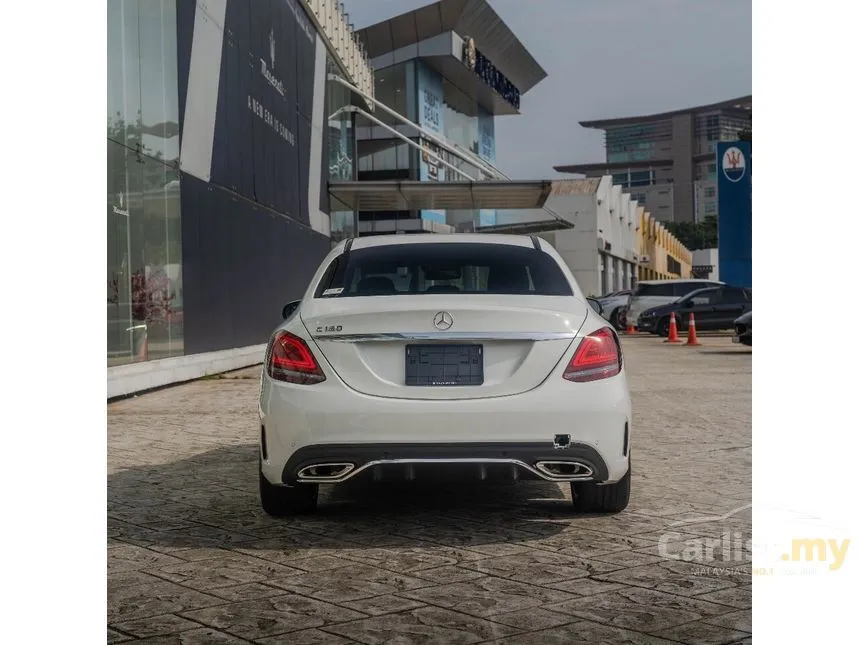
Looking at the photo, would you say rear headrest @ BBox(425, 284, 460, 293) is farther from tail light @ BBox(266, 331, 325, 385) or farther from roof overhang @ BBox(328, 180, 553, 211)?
roof overhang @ BBox(328, 180, 553, 211)

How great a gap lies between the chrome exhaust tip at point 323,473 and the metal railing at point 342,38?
23639mm

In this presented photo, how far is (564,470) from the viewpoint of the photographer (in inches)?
197

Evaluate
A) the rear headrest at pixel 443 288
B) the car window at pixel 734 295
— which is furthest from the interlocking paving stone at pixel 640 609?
the car window at pixel 734 295

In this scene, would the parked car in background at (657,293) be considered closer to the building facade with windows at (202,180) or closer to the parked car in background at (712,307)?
the parked car in background at (712,307)

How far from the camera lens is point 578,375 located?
5.00 m

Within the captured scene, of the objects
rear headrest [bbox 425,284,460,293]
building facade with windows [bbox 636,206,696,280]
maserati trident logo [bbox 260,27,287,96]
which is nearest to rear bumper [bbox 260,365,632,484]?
rear headrest [bbox 425,284,460,293]

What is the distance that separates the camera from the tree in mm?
153750

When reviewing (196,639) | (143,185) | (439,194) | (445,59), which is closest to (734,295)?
(439,194)

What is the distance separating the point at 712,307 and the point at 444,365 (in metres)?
27.2

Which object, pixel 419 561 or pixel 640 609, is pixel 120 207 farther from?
pixel 640 609

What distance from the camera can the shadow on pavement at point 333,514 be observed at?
16.9 feet

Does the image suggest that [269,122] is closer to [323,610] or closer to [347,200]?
[347,200]

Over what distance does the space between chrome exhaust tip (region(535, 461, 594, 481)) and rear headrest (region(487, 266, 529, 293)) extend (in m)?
0.97
